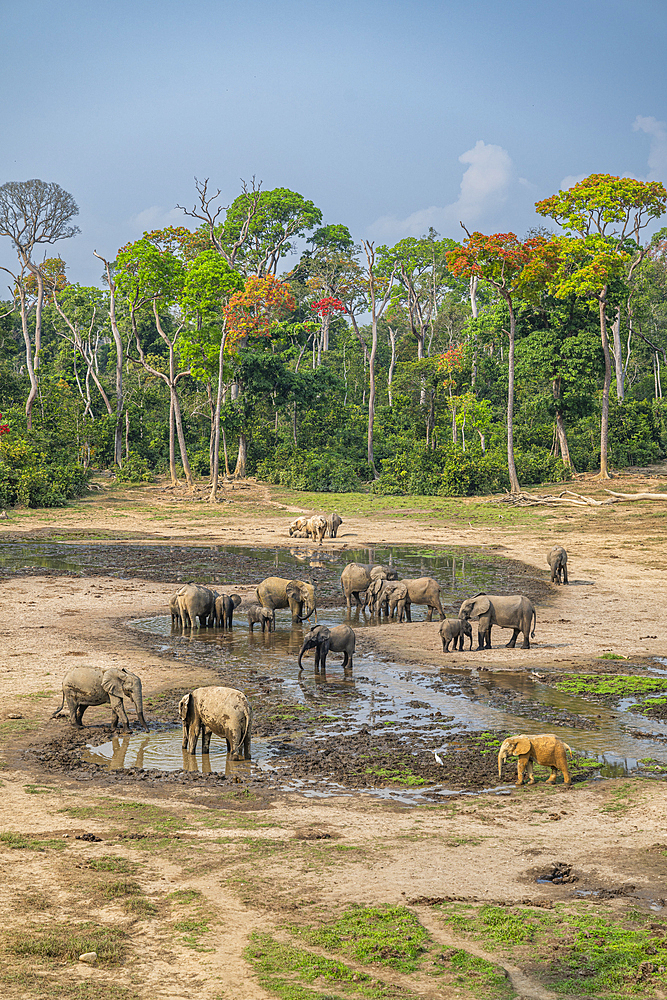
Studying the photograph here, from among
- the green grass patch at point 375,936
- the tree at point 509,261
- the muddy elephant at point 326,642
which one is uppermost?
the tree at point 509,261

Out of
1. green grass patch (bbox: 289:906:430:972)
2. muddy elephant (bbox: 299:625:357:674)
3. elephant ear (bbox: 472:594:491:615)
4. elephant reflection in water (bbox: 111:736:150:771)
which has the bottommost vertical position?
elephant reflection in water (bbox: 111:736:150:771)

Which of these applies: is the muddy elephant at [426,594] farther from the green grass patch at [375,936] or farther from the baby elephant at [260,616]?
the green grass patch at [375,936]

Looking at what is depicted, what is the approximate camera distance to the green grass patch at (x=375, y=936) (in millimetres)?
6496

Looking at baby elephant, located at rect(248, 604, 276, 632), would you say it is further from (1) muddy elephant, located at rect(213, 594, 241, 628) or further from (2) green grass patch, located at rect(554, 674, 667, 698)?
(2) green grass patch, located at rect(554, 674, 667, 698)

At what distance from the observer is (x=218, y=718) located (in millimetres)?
11539

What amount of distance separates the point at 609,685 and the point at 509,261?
3510 centimetres

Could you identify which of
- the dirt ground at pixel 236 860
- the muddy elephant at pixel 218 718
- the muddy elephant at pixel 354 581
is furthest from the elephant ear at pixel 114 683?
the muddy elephant at pixel 354 581

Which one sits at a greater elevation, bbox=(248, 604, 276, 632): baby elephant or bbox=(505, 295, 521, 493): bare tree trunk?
bbox=(505, 295, 521, 493): bare tree trunk

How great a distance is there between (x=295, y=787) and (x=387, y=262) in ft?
193

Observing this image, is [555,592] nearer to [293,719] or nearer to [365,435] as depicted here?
[293,719]

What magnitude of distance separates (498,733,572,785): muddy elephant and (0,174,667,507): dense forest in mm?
34751

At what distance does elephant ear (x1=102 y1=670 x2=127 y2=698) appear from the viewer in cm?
1254

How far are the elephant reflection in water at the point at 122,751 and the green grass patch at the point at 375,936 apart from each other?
15.8 feet

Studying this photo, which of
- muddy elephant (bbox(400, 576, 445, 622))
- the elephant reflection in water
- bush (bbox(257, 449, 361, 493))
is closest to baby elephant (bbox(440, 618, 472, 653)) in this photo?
muddy elephant (bbox(400, 576, 445, 622))
